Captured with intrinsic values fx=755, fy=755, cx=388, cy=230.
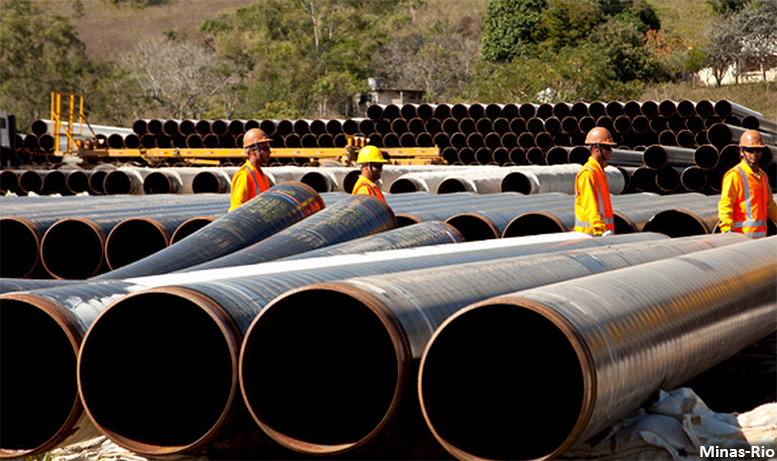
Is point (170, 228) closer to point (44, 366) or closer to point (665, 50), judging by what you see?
point (44, 366)

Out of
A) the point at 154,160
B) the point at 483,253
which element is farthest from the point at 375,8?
the point at 483,253

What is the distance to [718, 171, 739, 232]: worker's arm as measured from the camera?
6.73m

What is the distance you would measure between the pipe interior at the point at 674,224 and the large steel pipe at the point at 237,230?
3873mm

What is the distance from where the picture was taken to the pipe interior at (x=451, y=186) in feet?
39.9

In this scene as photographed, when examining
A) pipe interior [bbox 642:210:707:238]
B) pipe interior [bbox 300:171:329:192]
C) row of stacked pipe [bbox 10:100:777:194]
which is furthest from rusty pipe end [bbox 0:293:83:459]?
row of stacked pipe [bbox 10:100:777:194]

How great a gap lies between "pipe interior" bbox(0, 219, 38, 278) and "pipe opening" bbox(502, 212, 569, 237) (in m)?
4.42

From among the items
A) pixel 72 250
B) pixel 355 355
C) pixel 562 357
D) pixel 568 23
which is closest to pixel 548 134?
pixel 72 250

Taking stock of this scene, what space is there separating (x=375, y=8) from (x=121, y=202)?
181 ft

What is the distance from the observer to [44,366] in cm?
359

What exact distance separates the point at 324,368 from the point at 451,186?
9.06 meters

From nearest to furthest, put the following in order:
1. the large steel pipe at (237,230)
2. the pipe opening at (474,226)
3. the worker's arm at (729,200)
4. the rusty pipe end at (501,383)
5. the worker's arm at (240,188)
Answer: the rusty pipe end at (501,383) < the large steel pipe at (237,230) < the worker's arm at (240,188) < the worker's arm at (729,200) < the pipe opening at (474,226)

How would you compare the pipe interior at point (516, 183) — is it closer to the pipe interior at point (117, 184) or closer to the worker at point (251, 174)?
the worker at point (251, 174)

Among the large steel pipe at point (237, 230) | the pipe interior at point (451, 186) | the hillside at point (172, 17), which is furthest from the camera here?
the hillside at point (172, 17)

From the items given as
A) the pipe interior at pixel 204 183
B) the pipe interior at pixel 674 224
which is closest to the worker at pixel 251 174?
the pipe interior at pixel 674 224
